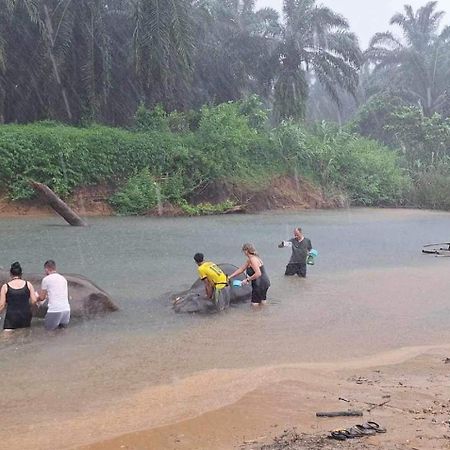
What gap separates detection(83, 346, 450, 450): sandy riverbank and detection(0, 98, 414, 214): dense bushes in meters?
20.9

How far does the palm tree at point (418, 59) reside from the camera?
48.3 meters

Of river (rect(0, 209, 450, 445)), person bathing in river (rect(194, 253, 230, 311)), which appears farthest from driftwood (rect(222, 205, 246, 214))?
person bathing in river (rect(194, 253, 230, 311))

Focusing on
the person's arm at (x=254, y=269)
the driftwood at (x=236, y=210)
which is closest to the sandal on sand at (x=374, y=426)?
the person's arm at (x=254, y=269)

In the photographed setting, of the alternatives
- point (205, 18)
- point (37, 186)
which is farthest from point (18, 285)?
point (205, 18)

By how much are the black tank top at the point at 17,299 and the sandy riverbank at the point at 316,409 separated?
10.7ft

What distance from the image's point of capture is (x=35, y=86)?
31.9 meters

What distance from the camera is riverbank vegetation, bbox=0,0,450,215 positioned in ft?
92.9

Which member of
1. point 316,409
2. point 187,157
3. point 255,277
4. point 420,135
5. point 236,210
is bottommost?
point 316,409

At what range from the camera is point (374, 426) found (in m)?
5.23

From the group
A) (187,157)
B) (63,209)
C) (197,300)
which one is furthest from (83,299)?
(187,157)

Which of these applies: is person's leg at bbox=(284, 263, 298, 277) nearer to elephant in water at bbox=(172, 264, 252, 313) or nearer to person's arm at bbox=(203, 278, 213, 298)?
elephant in water at bbox=(172, 264, 252, 313)

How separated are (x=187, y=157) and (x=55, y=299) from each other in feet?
69.7

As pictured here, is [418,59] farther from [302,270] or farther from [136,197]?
[302,270]

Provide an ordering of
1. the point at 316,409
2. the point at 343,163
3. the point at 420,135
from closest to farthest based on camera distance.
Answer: the point at 316,409, the point at 343,163, the point at 420,135
